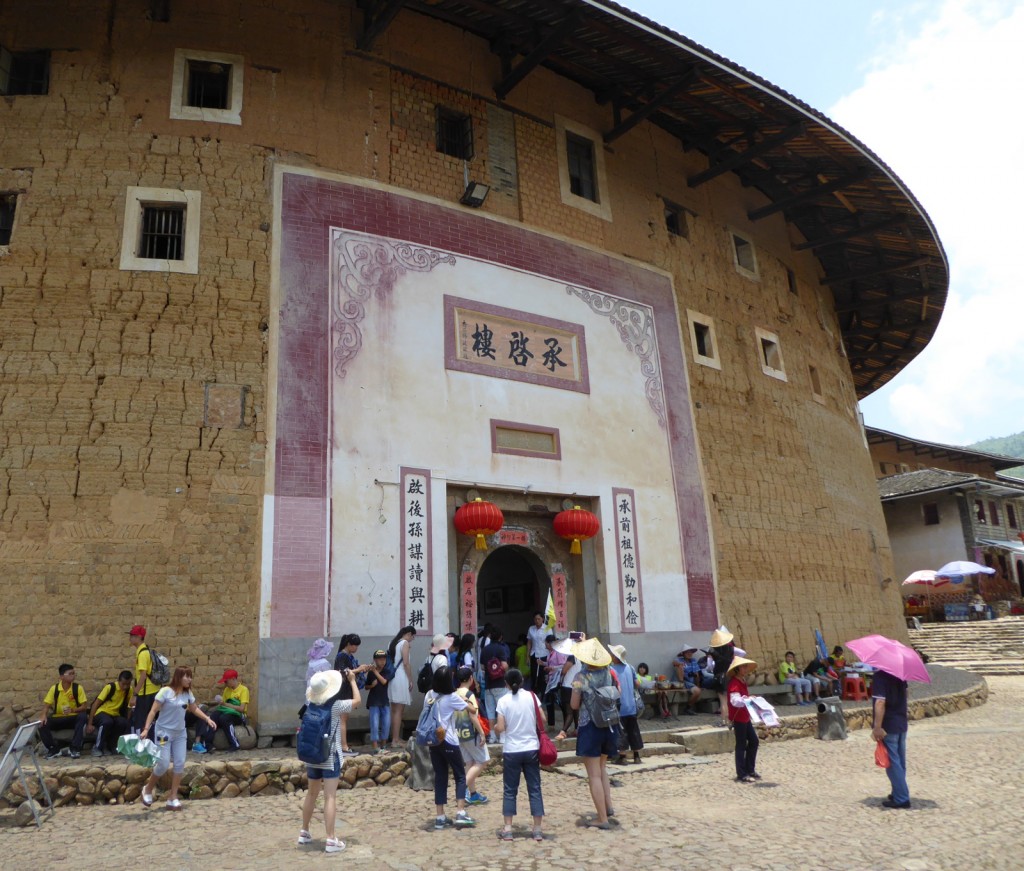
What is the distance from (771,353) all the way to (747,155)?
148 inches

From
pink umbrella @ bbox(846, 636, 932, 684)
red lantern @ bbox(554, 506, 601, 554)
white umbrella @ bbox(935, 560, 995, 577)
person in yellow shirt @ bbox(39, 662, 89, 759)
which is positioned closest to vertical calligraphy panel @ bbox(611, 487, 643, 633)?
red lantern @ bbox(554, 506, 601, 554)

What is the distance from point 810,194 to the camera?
50.3ft

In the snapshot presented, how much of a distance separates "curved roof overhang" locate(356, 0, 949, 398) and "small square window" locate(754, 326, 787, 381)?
2416mm

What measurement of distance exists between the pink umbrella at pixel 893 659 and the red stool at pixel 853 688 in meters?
7.46

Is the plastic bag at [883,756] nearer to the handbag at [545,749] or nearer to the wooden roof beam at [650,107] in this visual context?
the handbag at [545,749]

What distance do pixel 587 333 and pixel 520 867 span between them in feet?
28.2

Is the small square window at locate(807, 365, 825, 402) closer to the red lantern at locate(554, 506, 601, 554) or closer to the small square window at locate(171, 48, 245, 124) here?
the red lantern at locate(554, 506, 601, 554)

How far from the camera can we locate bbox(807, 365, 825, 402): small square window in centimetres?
1692

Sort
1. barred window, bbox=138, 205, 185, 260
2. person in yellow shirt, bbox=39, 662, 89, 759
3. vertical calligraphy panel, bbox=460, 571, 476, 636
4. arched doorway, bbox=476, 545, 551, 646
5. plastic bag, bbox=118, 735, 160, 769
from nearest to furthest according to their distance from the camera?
plastic bag, bbox=118, 735, 160, 769, person in yellow shirt, bbox=39, 662, 89, 759, barred window, bbox=138, 205, 185, 260, vertical calligraphy panel, bbox=460, 571, 476, 636, arched doorway, bbox=476, 545, 551, 646

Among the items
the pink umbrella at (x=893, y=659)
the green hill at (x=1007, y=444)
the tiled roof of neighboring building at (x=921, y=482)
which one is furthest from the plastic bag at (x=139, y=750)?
the green hill at (x=1007, y=444)

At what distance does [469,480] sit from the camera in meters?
10.6

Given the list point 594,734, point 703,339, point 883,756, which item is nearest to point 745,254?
point 703,339

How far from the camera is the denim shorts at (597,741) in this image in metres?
5.82

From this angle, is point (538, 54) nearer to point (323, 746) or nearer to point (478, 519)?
point (478, 519)
